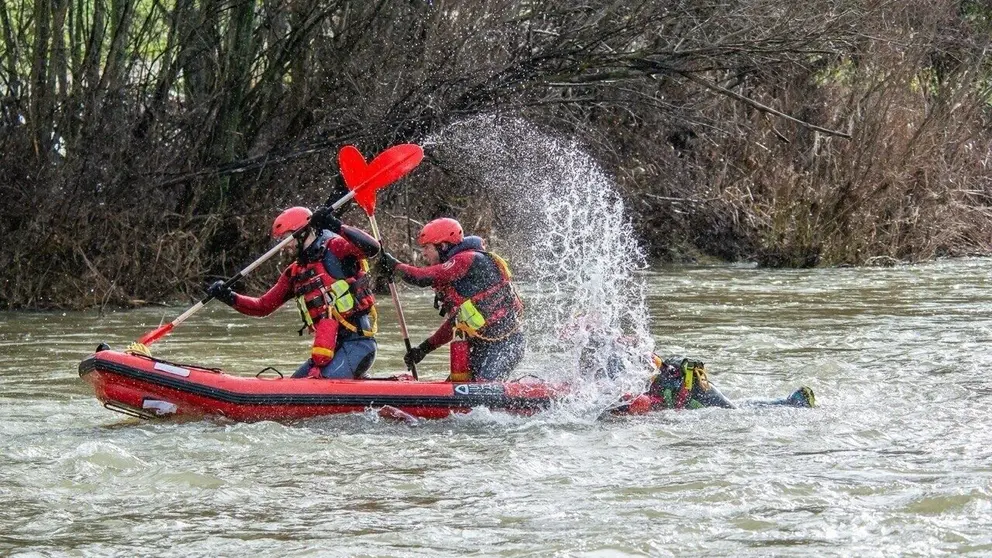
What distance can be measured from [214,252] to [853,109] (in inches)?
330

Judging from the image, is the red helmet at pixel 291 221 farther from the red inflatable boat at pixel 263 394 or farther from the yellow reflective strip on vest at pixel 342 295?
the red inflatable boat at pixel 263 394

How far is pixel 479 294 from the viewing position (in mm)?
8391

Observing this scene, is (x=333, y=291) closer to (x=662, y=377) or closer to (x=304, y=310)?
(x=304, y=310)

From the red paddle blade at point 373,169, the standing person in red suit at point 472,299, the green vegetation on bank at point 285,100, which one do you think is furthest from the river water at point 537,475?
the green vegetation on bank at point 285,100

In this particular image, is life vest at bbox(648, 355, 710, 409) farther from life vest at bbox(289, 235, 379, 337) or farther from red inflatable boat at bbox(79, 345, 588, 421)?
life vest at bbox(289, 235, 379, 337)

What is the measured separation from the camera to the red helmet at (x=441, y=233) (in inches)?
332

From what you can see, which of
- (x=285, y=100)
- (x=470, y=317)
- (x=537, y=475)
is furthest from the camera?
(x=285, y=100)

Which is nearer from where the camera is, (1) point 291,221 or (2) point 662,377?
A: (2) point 662,377

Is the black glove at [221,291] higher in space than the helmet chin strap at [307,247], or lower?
lower

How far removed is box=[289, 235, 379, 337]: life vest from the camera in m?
8.29

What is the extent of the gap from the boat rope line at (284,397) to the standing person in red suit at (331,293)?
31 centimetres

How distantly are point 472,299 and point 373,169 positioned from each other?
1.28 m

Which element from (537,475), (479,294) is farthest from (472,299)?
(537,475)

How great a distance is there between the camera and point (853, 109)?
62.1 feet
